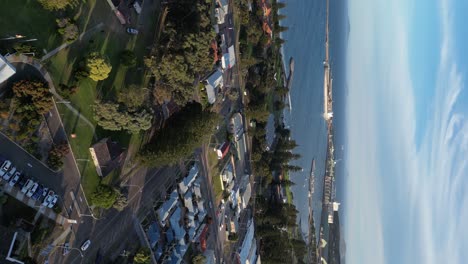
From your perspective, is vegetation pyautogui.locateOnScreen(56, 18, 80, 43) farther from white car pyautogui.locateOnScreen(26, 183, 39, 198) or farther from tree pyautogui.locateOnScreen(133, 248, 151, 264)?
tree pyautogui.locateOnScreen(133, 248, 151, 264)

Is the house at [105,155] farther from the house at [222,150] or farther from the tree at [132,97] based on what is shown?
the house at [222,150]

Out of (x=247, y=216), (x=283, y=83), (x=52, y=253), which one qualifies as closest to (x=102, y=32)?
(x=52, y=253)

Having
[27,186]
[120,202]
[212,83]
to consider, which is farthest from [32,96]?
[212,83]

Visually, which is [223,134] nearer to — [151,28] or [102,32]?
[151,28]

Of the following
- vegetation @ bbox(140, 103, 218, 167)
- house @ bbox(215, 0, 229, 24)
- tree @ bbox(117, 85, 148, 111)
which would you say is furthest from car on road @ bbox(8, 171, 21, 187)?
house @ bbox(215, 0, 229, 24)

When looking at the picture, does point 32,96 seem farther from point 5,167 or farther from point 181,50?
point 181,50

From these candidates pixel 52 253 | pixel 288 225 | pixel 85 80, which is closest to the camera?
pixel 52 253
